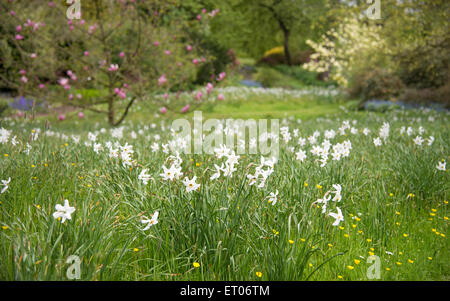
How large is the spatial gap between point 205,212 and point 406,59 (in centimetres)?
967

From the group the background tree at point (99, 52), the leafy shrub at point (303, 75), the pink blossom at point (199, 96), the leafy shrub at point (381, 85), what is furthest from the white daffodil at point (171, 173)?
the leafy shrub at point (303, 75)

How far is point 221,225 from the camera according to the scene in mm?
2270

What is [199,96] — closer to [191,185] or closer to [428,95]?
[191,185]

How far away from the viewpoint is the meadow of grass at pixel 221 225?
2.03m

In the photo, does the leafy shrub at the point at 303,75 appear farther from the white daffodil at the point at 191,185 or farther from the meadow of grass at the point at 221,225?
the white daffodil at the point at 191,185

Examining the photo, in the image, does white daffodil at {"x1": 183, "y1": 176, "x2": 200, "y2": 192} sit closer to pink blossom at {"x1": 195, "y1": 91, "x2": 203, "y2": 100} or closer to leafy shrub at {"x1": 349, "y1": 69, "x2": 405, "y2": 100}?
pink blossom at {"x1": 195, "y1": 91, "x2": 203, "y2": 100}

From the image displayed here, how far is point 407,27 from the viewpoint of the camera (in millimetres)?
8812

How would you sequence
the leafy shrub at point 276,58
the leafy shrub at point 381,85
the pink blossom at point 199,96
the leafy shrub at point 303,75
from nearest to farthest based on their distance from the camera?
1. the pink blossom at point 199,96
2. the leafy shrub at point 381,85
3. the leafy shrub at point 303,75
4. the leafy shrub at point 276,58

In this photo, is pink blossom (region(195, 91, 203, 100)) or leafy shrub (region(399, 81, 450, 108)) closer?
pink blossom (region(195, 91, 203, 100))

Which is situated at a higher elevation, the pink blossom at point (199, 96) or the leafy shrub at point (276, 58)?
the leafy shrub at point (276, 58)

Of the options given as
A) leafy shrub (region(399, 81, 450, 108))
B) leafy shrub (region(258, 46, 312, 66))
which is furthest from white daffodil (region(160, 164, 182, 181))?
leafy shrub (region(258, 46, 312, 66))

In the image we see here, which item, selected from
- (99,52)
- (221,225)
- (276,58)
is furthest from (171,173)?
(276,58)

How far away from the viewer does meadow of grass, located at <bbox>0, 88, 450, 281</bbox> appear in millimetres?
2025
